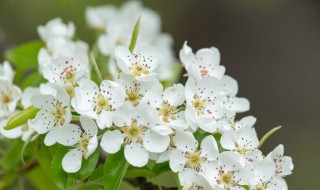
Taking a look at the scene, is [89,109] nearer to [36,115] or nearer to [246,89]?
[36,115]

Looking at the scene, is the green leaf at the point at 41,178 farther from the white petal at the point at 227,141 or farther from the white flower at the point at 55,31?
the white petal at the point at 227,141

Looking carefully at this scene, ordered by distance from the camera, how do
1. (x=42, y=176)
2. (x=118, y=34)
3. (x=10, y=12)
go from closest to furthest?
(x=42, y=176)
(x=118, y=34)
(x=10, y=12)

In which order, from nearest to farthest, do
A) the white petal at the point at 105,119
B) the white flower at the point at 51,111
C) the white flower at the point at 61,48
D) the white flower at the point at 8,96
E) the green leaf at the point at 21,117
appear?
the white petal at the point at 105,119
the white flower at the point at 51,111
the green leaf at the point at 21,117
the white flower at the point at 8,96
the white flower at the point at 61,48

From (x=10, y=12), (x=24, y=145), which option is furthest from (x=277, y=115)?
(x=24, y=145)

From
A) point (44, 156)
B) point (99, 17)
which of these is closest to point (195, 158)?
point (44, 156)


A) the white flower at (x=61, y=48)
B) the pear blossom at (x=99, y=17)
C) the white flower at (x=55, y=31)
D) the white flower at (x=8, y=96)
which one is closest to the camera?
the white flower at (x=8, y=96)

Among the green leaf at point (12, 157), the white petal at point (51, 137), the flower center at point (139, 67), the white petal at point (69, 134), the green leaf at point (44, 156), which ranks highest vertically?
the flower center at point (139, 67)

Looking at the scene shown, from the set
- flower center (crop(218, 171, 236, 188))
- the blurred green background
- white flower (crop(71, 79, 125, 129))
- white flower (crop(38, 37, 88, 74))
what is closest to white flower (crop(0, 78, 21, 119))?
white flower (crop(38, 37, 88, 74))

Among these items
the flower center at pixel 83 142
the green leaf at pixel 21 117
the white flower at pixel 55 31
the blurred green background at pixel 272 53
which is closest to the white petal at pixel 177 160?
the flower center at pixel 83 142
